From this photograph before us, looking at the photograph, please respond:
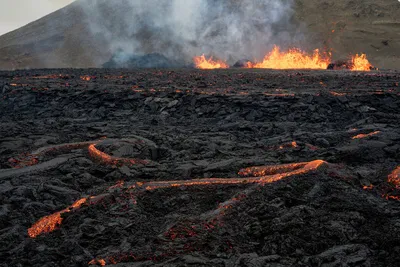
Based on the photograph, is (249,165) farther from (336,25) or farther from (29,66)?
(336,25)

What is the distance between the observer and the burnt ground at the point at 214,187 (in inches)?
144

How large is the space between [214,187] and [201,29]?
42.3m

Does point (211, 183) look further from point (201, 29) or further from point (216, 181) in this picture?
point (201, 29)

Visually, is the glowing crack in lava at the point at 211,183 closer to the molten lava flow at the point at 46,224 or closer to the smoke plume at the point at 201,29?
the molten lava flow at the point at 46,224

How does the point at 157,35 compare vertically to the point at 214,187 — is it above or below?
above

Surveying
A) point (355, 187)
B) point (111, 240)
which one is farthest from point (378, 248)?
point (111, 240)

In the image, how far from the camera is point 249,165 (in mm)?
6332

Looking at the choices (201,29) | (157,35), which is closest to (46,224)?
(201,29)

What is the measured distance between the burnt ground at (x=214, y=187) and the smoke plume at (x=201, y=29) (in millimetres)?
31304

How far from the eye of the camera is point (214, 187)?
17.3ft

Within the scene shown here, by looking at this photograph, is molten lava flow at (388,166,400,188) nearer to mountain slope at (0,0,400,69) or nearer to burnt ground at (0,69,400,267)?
burnt ground at (0,69,400,267)

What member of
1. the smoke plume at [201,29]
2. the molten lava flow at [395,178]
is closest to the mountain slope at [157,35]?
the smoke plume at [201,29]

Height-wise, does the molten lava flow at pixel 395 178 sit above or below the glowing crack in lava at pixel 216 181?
below

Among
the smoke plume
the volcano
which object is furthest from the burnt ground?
the smoke plume
